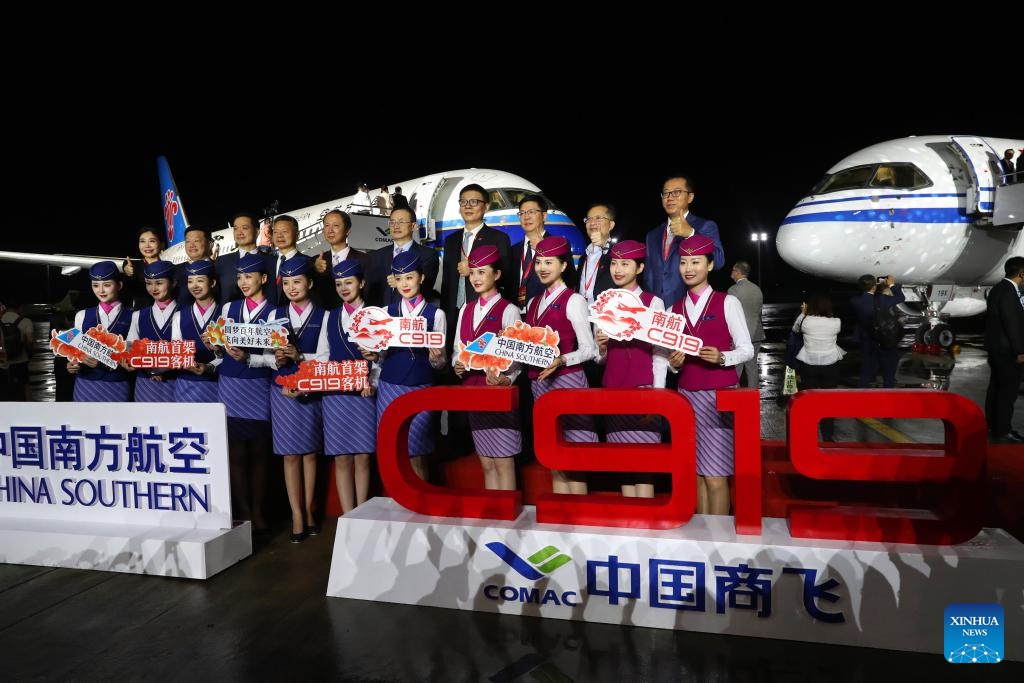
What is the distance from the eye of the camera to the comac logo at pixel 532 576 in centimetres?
325

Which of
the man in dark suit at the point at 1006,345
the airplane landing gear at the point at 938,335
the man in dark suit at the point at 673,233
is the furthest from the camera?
the airplane landing gear at the point at 938,335

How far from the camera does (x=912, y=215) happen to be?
11.6 metres

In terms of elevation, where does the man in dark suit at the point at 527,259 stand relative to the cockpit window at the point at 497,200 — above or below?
below

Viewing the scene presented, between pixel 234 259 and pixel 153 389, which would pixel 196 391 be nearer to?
pixel 153 389

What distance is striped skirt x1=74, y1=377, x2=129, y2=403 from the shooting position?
16.3ft

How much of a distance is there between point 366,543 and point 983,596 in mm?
Answer: 3005

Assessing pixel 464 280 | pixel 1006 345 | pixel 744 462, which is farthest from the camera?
pixel 1006 345

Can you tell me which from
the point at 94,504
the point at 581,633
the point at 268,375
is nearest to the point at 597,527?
the point at 581,633

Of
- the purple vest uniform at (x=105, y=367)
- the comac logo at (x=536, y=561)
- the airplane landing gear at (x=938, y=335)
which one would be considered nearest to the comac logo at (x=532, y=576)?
the comac logo at (x=536, y=561)

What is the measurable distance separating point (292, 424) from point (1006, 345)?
22.3 feet

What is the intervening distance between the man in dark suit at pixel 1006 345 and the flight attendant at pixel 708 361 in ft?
14.6

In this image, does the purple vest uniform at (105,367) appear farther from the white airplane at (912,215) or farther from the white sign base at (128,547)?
the white airplane at (912,215)

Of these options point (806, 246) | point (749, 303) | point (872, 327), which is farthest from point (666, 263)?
point (806, 246)

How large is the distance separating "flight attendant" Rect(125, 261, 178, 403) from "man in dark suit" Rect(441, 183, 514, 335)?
2.13m
